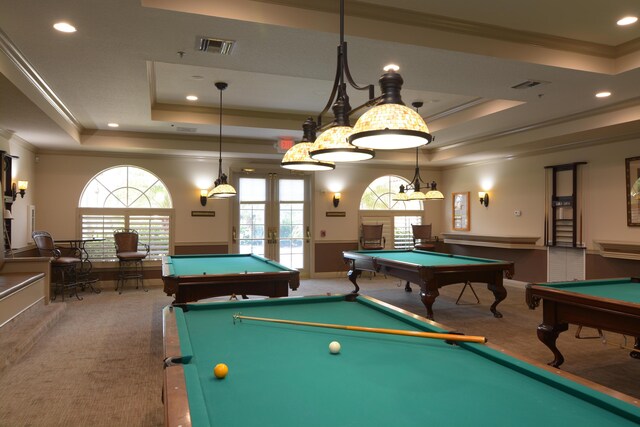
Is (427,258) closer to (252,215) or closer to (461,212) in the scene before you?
(461,212)

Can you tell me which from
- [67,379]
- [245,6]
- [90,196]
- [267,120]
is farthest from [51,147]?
[245,6]

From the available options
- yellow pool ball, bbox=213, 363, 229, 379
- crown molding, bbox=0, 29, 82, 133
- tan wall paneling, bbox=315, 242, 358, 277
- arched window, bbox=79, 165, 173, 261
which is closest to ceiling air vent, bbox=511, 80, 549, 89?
yellow pool ball, bbox=213, 363, 229, 379

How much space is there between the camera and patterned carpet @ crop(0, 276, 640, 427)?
2.98 meters

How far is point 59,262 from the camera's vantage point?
6531mm

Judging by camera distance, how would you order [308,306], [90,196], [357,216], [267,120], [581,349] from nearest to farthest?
[308,306] < [581,349] < [267,120] < [90,196] < [357,216]

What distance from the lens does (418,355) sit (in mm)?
1809

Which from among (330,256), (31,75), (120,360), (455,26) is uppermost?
(455,26)

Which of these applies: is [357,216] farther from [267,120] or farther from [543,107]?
[543,107]

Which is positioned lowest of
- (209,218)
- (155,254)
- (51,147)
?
(155,254)

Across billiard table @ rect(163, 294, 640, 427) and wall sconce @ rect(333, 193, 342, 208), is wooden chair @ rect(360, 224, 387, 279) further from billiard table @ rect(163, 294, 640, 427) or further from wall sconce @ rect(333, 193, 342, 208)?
billiard table @ rect(163, 294, 640, 427)

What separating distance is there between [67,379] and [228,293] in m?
1.46

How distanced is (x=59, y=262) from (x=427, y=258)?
5.57 metres

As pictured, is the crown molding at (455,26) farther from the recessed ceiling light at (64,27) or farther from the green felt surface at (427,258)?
the green felt surface at (427,258)

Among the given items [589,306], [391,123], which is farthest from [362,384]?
[589,306]
